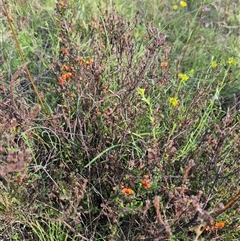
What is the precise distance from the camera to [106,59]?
193 centimetres

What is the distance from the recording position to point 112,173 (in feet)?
5.10

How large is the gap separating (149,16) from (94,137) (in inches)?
52.6

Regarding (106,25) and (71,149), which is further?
(106,25)

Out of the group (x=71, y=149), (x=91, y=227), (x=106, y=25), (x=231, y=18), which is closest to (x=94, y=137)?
(x=71, y=149)

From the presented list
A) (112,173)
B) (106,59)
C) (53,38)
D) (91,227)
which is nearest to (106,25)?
(106,59)

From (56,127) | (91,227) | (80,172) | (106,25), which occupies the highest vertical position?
(106,25)

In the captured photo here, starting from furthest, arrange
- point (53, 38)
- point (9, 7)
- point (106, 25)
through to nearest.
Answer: point (9, 7) < point (53, 38) < point (106, 25)

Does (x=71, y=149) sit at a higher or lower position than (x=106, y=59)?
lower

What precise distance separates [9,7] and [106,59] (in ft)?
3.21

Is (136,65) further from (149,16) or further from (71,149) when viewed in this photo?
(149,16)

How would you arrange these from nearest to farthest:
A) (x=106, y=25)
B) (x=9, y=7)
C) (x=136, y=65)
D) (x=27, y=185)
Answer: (x=27, y=185) → (x=136, y=65) → (x=106, y=25) → (x=9, y=7)

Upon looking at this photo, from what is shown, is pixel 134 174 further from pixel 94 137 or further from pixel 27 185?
pixel 27 185

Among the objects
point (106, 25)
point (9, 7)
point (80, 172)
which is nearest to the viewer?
point (80, 172)

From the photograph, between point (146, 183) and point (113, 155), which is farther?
point (113, 155)
